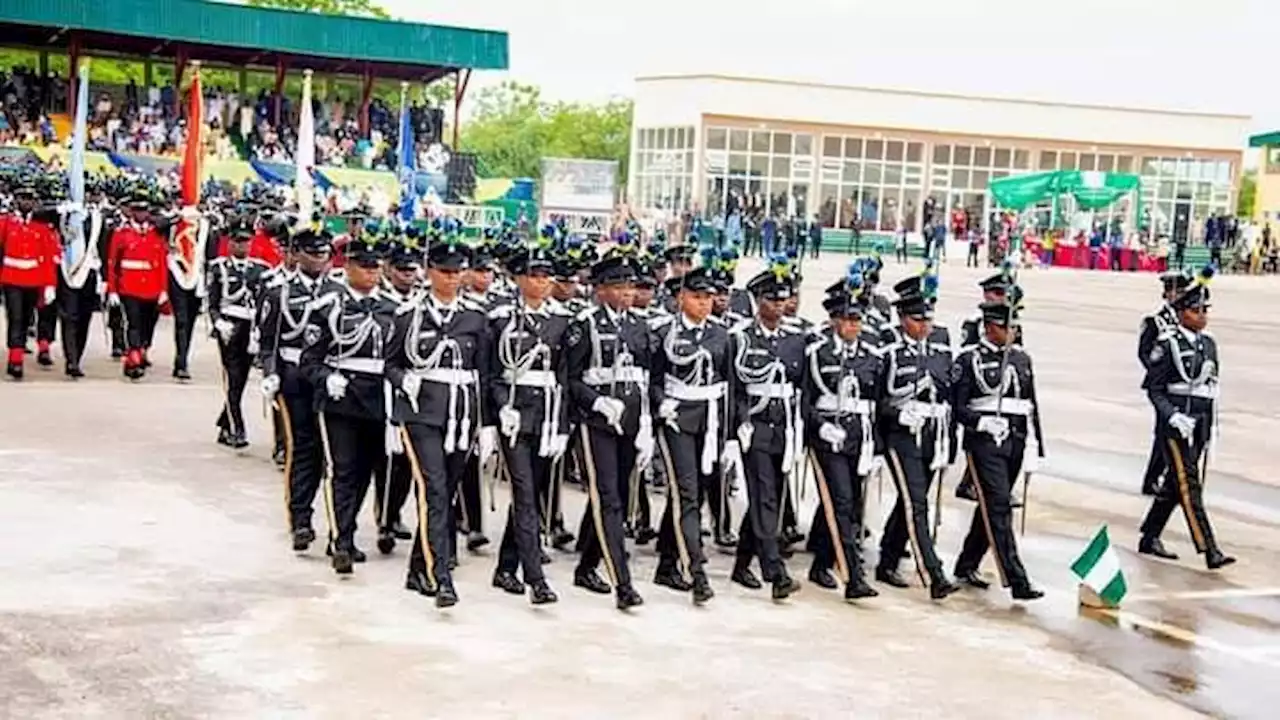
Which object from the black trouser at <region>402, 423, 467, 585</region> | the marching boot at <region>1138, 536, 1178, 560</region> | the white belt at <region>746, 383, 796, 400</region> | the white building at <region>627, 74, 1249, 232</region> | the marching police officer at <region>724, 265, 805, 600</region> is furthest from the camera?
the white building at <region>627, 74, 1249, 232</region>

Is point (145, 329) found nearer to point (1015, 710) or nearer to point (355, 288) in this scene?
point (355, 288)

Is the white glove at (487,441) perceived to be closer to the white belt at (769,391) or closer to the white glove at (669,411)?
the white glove at (669,411)

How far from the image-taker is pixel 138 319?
1655 centimetres

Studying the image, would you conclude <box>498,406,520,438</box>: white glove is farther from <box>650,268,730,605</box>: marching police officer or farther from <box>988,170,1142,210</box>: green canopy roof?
<box>988,170,1142,210</box>: green canopy roof

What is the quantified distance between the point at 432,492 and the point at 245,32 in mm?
30320

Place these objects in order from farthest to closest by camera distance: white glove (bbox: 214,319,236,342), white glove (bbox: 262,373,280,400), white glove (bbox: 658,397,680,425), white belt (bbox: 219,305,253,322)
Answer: white belt (bbox: 219,305,253,322)
white glove (bbox: 214,319,236,342)
white glove (bbox: 262,373,280,400)
white glove (bbox: 658,397,680,425)

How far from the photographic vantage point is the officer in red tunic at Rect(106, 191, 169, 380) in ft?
52.4

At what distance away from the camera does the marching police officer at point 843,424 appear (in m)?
9.37

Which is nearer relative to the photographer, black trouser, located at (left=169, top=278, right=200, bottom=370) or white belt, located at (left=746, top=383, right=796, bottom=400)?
white belt, located at (left=746, top=383, right=796, bottom=400)

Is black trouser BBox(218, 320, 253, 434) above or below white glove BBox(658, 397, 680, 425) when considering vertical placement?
below

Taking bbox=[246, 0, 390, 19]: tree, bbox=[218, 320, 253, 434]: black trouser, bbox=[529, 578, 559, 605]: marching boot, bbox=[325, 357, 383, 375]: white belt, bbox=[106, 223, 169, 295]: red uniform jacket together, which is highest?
bbox=[246, 0, 390, 19]: tree

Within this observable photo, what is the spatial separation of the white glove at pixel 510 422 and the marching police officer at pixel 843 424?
1803 mm

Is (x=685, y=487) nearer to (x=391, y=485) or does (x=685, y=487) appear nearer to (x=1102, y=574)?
(x=391, y=485)

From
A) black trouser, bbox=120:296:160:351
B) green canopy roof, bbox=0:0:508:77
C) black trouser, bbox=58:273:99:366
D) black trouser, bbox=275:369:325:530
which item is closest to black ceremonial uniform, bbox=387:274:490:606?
black trouser, bbox=275:369:325:530
